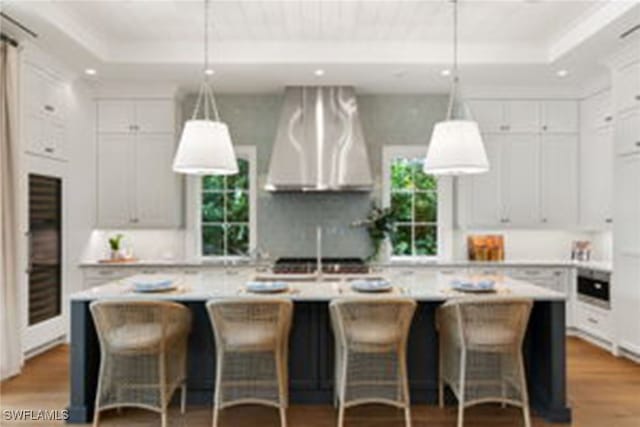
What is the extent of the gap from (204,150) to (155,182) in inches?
118

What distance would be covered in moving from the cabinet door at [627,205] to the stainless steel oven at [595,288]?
0.44 metres

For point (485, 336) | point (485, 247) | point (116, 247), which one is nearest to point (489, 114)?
point (485, 247)

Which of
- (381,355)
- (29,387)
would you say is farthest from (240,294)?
(29,387)

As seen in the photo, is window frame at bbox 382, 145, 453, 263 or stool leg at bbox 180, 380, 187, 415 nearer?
stool leg at bbox 180, 380, 187, 415

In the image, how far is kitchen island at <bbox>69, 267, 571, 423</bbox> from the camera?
3.68m

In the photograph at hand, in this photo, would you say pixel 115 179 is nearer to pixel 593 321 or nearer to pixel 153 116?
pixel 153 116

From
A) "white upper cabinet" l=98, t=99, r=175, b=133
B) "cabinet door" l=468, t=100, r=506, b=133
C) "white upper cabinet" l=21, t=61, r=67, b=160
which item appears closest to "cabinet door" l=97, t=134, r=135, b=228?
"white upper cabinet" l=98, t=99, r=175, b=133

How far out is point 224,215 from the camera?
7.02m

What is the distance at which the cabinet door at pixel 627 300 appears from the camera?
5043mm

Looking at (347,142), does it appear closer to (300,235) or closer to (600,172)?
(300,235)

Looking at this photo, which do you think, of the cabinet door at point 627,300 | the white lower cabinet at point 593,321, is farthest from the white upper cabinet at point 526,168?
the cabinet door at point 627,300

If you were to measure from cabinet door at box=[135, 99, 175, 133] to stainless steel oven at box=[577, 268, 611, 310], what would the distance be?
4.95m

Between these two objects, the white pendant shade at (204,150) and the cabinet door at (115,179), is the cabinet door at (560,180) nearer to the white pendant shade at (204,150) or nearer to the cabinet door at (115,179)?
the white pendant shade at (204,150)

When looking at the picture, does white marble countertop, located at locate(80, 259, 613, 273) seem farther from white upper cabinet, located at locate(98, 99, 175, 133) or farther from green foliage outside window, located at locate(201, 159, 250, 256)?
white upper cabinet, located at locate(98, 99, 175, 133)
